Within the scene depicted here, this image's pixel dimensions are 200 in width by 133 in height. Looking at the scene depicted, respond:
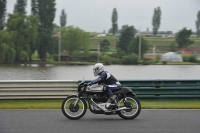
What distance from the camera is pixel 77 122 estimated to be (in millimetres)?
8398

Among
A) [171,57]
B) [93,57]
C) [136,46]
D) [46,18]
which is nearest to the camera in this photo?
[171,57]

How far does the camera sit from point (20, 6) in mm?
15570

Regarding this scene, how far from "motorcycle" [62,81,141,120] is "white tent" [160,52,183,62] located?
4796 mm

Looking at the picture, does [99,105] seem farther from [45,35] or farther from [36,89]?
[45,35]

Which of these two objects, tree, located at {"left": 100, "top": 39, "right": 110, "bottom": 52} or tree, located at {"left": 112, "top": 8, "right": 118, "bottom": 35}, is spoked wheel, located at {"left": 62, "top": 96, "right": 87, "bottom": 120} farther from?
tree, located at {"left": 112, "top": 8, "right": 118, "bottom": 35}

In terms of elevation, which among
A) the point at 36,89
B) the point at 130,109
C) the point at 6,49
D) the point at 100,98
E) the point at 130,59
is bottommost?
the point at 130,109

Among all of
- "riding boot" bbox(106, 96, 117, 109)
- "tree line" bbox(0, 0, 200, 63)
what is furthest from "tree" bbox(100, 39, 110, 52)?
"riding boot" bbox(106, 96, 117, 109)

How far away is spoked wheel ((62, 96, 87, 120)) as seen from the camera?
348 inches

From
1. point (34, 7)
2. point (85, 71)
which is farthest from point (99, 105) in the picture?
point (34, 7)

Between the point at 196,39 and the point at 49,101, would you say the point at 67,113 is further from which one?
the point at 196,39

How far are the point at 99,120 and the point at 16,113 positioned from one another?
2.65m

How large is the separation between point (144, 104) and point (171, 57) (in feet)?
8.77

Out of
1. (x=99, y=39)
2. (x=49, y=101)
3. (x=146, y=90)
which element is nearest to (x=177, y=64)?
(x=146, y=90)

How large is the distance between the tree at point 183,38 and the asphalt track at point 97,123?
16.6ft
